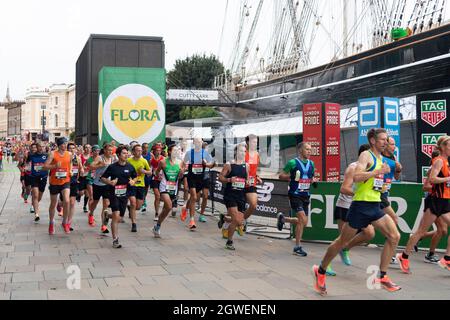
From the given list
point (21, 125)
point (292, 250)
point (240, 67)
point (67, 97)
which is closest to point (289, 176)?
point (292, 250)

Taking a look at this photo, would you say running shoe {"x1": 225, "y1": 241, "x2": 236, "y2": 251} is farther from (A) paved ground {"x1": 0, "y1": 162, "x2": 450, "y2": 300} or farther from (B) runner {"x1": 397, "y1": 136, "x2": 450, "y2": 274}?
(B) runner {"x1": 397, "y1": 136, "x2": 450, "y2": 274}

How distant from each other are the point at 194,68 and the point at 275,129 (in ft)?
99.5

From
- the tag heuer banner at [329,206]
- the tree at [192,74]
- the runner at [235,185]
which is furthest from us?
the tree at [192,74]

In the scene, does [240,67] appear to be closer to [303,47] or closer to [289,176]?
[303,47]

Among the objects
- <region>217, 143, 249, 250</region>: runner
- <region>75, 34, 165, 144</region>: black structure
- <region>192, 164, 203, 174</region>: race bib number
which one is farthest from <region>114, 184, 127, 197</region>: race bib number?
<region>75, 34, 165, 144</region>: black structure

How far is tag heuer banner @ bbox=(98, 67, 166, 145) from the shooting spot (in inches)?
822

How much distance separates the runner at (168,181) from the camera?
31.5ft

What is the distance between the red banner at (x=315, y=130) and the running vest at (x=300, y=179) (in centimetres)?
505

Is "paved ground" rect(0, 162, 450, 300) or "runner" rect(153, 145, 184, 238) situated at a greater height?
"runner" rect(153, 145, 184, 238)

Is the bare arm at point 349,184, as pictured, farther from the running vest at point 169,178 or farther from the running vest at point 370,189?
the running vest at point 169,178

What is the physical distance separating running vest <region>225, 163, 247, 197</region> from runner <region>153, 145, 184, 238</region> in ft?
4.76

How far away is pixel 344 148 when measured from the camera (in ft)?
70.3

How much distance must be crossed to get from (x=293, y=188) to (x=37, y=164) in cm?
636

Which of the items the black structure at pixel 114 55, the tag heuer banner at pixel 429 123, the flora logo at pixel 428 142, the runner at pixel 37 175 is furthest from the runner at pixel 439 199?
the black structure at pixel 114 55
